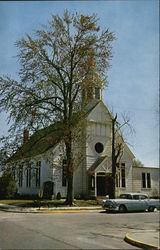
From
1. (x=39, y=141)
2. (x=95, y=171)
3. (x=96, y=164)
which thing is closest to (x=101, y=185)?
(x=96, y=164)

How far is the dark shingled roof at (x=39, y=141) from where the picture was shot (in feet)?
85.4

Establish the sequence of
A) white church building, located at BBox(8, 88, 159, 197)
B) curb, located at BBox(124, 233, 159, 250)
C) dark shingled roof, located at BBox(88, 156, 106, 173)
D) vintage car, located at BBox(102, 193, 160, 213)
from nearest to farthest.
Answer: curb, located at BBox(124, 233, 159, 250)
vintage car, located at BBox(102, 193, 160, 213)
white church building, located at BBox(8, 88, 159, 197)
dark shingled roof, located at BBox(88, 156, 106, 173)

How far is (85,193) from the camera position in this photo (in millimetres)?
34812

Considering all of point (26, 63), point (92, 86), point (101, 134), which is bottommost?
point (101, 134)

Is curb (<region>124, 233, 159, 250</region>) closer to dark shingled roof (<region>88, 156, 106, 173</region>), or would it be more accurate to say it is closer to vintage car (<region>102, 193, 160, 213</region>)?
vintage car (<region>102, 193, 160, 213</region>)

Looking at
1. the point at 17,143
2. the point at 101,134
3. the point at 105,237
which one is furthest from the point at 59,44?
the point at 105,237

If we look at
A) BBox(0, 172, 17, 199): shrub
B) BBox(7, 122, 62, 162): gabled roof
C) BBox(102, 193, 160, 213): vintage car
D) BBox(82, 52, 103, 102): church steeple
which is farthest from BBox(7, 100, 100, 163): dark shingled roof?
BBox(0, 172, 17, 199): shrub

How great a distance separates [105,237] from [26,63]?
787 inches

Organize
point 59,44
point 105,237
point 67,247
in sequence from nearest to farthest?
point 67,247 → point 105,237 → point 59,44

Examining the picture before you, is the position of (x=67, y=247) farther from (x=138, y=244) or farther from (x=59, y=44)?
(x=59, y=44)

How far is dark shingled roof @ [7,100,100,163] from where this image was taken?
26.0m

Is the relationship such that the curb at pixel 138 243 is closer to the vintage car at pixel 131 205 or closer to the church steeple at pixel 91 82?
the vintage car at pixel 131 205

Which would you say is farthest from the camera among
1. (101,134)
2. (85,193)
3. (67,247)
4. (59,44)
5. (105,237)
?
(101,134)

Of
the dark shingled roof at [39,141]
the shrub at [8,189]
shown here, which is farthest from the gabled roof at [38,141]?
the shrub at [8,189]
